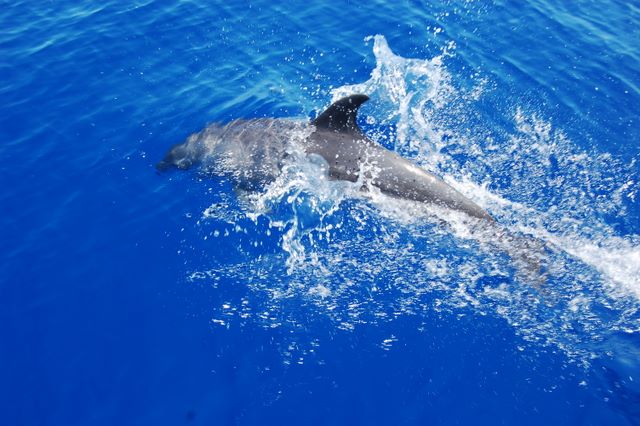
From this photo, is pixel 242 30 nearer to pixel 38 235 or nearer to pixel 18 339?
pixel 38 235

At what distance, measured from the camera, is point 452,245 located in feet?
30.6

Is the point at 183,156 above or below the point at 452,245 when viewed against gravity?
above

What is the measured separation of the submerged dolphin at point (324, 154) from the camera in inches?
378

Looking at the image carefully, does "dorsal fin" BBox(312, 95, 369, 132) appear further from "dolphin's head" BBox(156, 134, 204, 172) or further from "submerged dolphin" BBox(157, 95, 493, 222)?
"dolphin's head" BBox(156, 134, 204, 172)

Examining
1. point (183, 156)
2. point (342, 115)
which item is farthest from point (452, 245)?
point (183, 156)

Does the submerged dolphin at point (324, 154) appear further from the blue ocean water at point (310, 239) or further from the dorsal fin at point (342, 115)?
the blue ocean water at point (310, 239)

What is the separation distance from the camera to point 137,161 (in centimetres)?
1132

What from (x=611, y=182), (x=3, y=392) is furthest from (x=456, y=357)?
(x=3, y=392)

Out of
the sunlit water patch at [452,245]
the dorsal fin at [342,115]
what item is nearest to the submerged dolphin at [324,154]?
the dorsal fin at [342,115]

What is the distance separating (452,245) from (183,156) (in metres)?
6.32

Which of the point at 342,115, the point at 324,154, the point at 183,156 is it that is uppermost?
the point at 342,115

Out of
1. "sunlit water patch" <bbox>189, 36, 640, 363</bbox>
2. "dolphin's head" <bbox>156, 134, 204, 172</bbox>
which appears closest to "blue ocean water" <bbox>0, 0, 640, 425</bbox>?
"sunlit water patch" <bbox>189, 36, 640, 363</bbox>

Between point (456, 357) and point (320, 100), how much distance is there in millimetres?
7870

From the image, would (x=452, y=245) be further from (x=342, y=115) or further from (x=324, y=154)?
(x=342, y=115)
